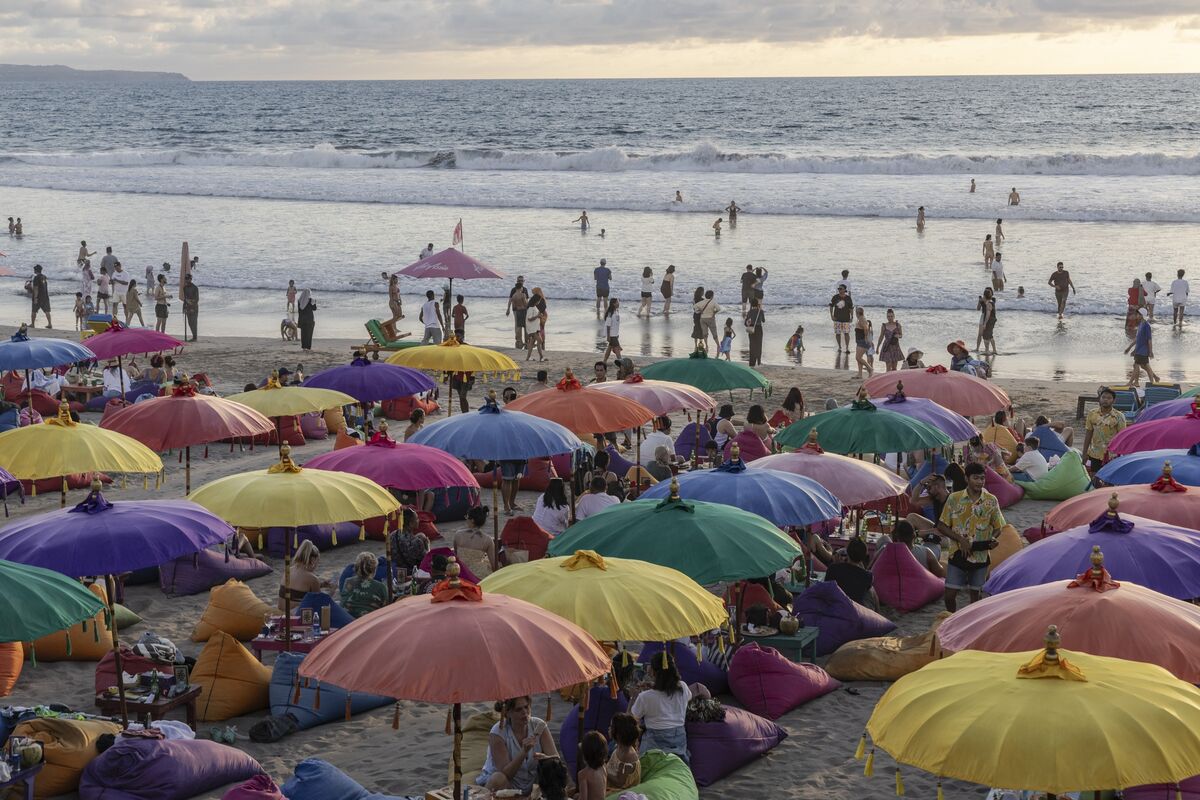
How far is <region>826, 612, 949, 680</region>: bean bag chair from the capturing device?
9.67 metres

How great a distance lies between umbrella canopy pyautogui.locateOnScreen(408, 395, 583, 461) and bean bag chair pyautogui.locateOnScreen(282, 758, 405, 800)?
3344 millimetres

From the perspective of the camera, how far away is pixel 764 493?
9.05 metres

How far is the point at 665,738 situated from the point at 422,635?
97.8 inches

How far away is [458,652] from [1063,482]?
33.7 ft

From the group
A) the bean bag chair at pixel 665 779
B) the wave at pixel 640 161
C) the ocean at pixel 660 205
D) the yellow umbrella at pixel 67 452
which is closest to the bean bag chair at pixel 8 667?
the yellow umbrella at pixel 67 452

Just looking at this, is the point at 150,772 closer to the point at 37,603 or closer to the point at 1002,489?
the point at 37,603

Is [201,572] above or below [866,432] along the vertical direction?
below

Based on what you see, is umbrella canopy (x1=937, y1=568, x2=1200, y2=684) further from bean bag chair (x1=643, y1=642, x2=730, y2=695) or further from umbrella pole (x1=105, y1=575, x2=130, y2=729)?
umbrella pole (x1=105, y1=575, x2=130, y2=729)

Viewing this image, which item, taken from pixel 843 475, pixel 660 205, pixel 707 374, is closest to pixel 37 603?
pixel 843 475

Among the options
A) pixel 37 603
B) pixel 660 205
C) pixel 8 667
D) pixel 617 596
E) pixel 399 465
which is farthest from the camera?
pixel 660 205

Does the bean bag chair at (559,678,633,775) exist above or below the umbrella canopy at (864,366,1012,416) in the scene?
below

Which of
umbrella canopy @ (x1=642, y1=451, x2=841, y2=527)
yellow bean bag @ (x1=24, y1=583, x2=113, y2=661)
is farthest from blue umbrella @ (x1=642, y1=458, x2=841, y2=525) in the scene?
yellow bean bag @ (x1=24, y1=583, x2=113, y2=661)

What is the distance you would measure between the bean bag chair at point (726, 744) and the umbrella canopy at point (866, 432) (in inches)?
114

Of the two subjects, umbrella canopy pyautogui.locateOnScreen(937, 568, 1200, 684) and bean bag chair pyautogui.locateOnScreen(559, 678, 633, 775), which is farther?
bean bag chair pyautogui.locateOnScreen(559, 678, 633, 775)
